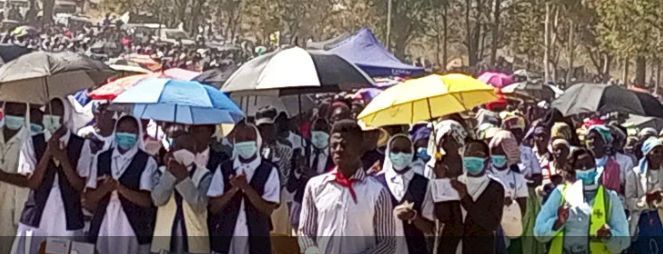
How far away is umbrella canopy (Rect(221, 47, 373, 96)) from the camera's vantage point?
9.29m

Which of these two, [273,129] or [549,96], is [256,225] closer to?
A: [273,129]

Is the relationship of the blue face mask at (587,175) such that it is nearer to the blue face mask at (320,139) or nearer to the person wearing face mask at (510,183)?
the person wearing face mask at (510,183)

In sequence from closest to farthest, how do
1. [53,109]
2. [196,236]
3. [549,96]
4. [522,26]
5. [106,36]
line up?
[196,236] → [53,109] → [549,96] → [106,36] → [522,26]

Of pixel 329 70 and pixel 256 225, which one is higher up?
pixel 329 70

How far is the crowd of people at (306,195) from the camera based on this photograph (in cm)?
688

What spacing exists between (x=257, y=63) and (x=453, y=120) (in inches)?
67.7

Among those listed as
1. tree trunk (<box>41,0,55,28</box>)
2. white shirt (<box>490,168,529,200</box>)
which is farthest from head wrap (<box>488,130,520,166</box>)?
tree trunk (<box>41,0,55,28</box>)

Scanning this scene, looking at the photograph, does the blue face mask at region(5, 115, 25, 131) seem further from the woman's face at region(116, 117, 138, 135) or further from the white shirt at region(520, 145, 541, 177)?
the white shirt at region(520, 145, 541, 177)

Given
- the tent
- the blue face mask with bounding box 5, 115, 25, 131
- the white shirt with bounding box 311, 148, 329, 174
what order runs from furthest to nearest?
the tent
the white shirt with bounding box 311, 148, 329, 174
the blue face mask with bounding box 5, 115, 25, 131

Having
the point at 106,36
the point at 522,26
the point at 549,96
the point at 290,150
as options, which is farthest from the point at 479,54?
the point at 290,150

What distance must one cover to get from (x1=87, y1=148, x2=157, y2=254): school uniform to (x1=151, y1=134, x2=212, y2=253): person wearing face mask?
99 millimetres

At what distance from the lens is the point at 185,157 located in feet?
25.6

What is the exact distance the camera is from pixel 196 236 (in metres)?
7.73

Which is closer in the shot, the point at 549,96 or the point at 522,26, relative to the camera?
the point at 549,96
